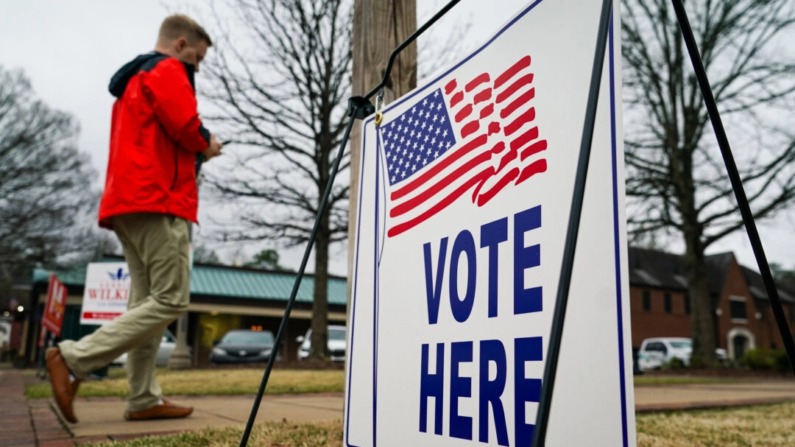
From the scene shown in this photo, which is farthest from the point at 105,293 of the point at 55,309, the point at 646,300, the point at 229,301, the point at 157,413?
the point at 646,300

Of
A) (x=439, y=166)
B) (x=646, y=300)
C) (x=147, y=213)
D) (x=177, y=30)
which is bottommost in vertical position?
(x=439, y=166)

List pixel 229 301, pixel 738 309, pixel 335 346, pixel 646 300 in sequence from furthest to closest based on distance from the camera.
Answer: pixel 738 309 < pixel 646 300 < pixel 229 301 < pixel 335 346

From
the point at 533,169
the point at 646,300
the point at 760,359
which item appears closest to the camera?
the point at 533,169

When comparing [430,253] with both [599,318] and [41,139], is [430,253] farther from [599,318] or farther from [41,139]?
[41,139]

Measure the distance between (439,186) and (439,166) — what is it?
0.18ft

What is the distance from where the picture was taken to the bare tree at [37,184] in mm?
22219

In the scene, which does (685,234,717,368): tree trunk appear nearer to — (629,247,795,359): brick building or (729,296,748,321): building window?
(629,247,795,359): brick building

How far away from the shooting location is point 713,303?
41219 mm

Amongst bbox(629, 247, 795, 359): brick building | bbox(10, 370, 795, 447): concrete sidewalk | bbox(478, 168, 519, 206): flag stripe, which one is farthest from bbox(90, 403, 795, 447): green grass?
bbox(629, 247, 795, 359): brick building

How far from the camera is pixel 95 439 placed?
2307mm

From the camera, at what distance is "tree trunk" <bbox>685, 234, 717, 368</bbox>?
15.4 m

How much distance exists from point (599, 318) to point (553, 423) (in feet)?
0.69

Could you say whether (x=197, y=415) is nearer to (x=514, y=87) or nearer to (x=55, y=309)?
(x=514, y=87)

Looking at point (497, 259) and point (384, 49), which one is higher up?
point (384, 49)
